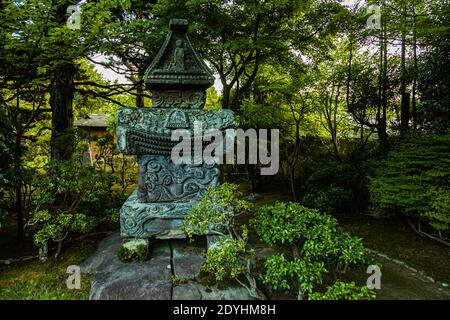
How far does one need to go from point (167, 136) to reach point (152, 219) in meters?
1.38

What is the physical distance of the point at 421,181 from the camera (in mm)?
5969

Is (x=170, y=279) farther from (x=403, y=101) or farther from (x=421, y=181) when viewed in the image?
(x=403, y=101)

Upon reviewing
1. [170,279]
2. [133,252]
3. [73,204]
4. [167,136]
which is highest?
[167,136]

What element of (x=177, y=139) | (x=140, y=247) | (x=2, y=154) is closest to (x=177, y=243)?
(x=140, y=247)

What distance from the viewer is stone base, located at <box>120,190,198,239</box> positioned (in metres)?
4.46

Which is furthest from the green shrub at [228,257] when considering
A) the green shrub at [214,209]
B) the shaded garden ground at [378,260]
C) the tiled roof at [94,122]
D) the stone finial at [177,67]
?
the tiled roof at [94,122]

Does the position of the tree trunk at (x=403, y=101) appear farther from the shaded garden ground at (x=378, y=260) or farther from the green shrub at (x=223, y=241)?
the green shrub at (x=223, y=241)

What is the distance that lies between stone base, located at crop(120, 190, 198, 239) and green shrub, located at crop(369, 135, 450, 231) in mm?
4792

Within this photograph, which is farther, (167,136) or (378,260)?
(378,260)

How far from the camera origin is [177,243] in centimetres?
497

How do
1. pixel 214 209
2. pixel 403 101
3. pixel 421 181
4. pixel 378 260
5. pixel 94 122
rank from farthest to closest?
1. pixel 94 122
2. pixel 403 101
3. pixel 421 181
4. pixel 378 260
5. pixel 214 209

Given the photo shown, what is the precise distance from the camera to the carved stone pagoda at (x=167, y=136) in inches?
173

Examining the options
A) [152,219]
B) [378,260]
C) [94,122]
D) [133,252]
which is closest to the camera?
[133,252]

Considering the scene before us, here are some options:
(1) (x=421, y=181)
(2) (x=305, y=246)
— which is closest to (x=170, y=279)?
(2) (x=305, y=246)
